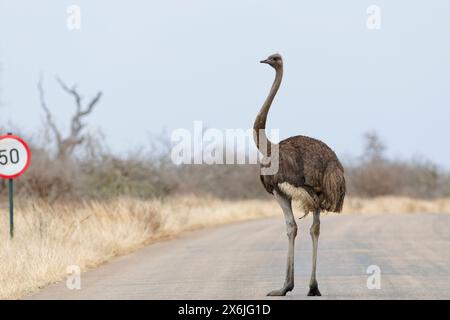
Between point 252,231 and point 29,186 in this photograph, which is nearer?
point 252,231

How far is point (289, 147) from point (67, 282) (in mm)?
4015

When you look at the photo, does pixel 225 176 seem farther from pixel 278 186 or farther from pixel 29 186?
pixel 278 186

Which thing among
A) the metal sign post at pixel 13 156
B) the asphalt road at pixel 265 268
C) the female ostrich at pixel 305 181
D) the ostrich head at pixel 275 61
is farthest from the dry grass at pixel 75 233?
the ostrich head at pixel 275 61

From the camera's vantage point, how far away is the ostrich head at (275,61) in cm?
1308

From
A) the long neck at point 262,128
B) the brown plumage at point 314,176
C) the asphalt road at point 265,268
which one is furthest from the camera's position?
the asphalt road at point 265,268

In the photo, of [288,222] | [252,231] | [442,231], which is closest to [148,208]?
[252,231]

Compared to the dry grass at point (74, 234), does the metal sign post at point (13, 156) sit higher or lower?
higher

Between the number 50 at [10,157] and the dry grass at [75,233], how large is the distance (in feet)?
4.32

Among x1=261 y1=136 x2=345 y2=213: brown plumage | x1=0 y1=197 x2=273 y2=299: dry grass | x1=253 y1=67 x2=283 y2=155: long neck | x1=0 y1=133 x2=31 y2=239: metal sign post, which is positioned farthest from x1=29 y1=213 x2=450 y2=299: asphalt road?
x1=0 y1=133 x2=31 y2=239: metal sign post

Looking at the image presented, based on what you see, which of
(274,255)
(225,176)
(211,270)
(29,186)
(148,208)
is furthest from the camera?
(225,176)

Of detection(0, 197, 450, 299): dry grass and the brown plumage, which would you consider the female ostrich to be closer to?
the brown plumage

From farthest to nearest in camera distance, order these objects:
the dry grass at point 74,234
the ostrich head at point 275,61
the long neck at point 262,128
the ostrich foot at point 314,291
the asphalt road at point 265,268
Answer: the dry grass at point 74,234 < the ostrich head at point 275,61 < the asphalt road at point 265,268 < the long neck at point 262,128 < the ostrich foot at point 314,291

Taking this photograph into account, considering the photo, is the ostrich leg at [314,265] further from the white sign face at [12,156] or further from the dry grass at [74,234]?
the white sign face at [12,156]
